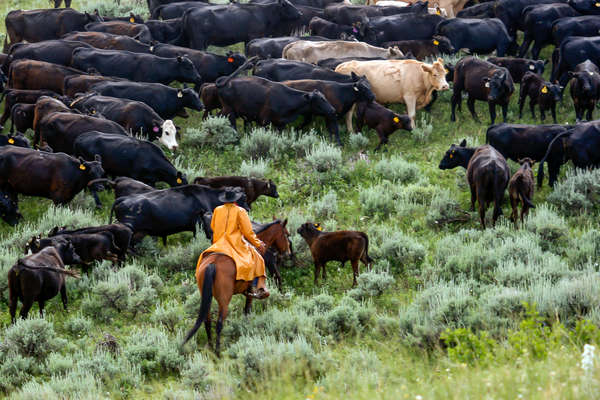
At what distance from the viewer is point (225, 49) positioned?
23891 millimetres

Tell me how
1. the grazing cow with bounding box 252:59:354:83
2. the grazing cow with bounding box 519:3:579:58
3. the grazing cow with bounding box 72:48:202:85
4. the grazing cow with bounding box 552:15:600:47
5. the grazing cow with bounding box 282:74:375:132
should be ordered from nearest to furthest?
the grazing cow with bounding box 282:74:375:132 < the grazing cow with bounding box 252:59:354:83 < the grazing cow with bounding box 72:48:202:85 < the grazing cow with bounding box 552:15:600:47 < the grazing cow with bounding box 519:3:579:58

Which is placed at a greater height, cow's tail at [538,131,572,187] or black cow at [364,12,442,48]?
black cow at [364,12,442,48]

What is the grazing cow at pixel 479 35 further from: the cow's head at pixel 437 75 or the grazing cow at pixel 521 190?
the grazing cow at pixel 521 190

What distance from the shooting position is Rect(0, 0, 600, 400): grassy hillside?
7.80m

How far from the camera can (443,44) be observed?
2091cm

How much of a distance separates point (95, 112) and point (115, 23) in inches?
295

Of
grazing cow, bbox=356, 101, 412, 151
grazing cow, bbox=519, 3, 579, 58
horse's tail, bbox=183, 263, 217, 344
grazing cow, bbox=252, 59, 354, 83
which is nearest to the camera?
horse's tail, bbox=183, 263, 217, 344

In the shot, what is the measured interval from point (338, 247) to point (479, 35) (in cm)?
1185

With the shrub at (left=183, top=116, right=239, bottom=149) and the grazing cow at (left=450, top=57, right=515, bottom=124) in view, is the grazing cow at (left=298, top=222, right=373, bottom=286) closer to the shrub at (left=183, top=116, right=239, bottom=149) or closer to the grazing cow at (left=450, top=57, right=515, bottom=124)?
the shrub at (left=183, top=116, right=239, bottom=149)

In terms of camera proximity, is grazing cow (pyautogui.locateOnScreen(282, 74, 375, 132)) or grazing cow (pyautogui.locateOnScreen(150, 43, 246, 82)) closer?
grazing cow (pyautogui.locateOnScreen(282, 74, 375, 132))

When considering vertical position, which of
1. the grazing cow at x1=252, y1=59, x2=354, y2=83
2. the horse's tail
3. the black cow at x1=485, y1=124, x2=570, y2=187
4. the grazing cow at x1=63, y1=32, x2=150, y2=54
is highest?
the grazing cow at x1=63, y1=32, x2=150, y2=54

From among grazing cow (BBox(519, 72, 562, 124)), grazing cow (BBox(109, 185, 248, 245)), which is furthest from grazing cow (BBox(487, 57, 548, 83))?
grazing cow (BBox(109, 185, 248, 245))

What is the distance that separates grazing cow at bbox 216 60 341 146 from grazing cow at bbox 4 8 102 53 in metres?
8.04

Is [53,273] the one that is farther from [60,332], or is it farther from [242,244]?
[242,244]
